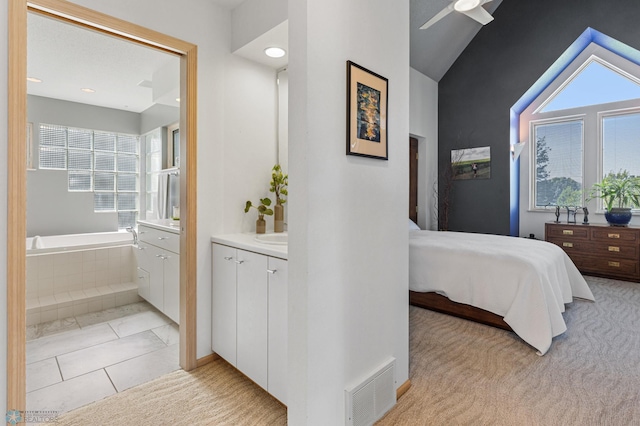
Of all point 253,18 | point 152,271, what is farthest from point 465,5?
point 152,271

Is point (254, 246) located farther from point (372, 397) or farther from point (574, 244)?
point (574, 244)

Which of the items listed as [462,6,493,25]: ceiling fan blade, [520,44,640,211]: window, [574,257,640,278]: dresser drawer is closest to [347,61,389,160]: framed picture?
[462,6,493,25]: ceiling fan blade

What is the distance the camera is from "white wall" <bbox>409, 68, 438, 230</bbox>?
17.0 ft

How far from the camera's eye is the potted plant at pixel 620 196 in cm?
421

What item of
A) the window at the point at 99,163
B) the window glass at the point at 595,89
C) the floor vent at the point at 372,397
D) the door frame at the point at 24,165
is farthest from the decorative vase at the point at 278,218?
the window glass at the point at 595,89

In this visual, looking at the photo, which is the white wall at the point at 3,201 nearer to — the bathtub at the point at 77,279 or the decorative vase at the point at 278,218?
the decorative vase at the point at 278,218

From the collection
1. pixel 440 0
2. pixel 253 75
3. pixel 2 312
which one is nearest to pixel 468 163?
pixel 440 0

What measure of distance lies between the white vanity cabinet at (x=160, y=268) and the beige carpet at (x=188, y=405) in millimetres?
777

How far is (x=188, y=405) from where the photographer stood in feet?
5.64

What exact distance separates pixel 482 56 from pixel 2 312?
20.6 feet

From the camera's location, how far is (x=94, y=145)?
516cm

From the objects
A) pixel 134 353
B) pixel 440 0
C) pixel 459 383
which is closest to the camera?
pixel 459 383

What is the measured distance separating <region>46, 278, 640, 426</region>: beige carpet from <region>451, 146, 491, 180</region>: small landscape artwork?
123 inches

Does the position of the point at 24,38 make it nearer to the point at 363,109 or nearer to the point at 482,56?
the point at 363,109
